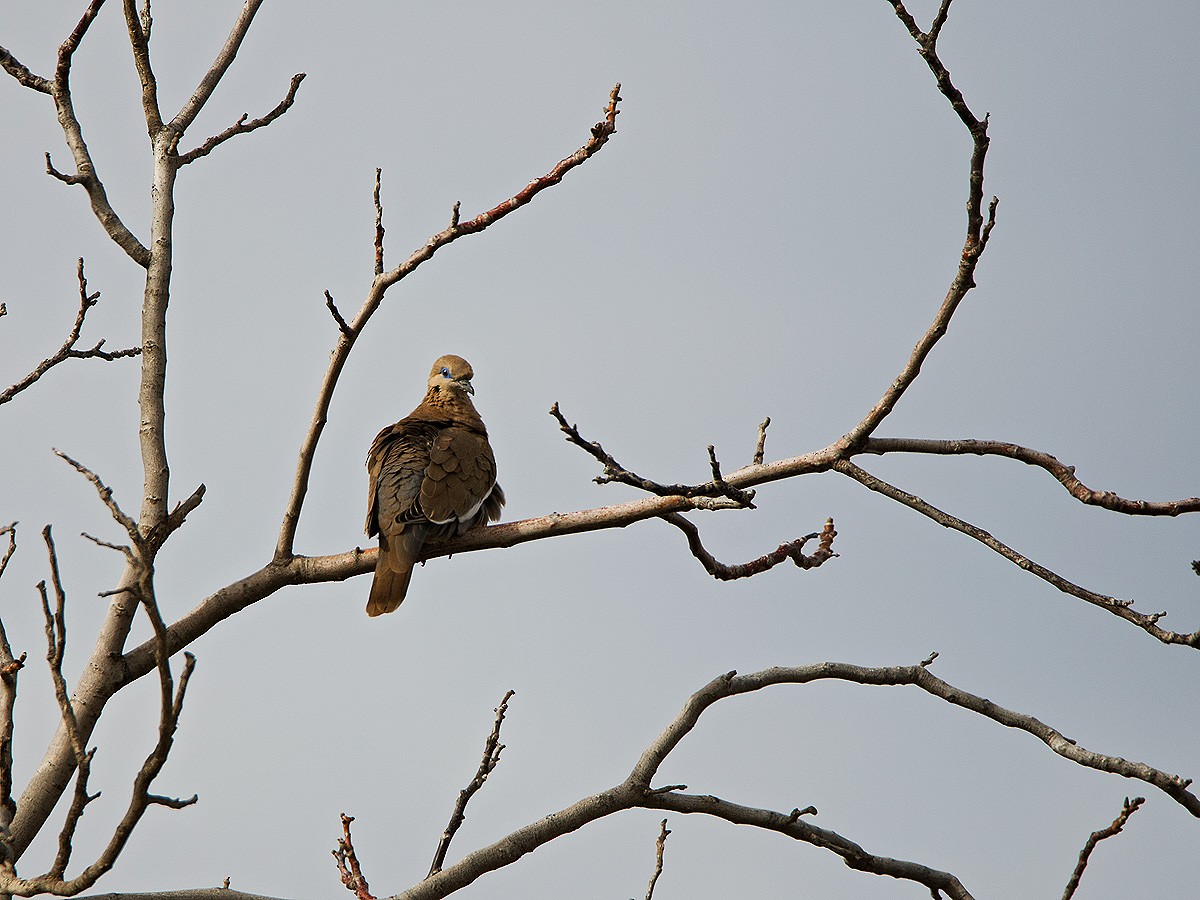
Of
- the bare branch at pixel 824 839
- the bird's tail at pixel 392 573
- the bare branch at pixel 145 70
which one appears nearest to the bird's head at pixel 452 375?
the bird's tail at pixel 392 573

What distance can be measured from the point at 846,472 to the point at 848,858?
3.63 feet

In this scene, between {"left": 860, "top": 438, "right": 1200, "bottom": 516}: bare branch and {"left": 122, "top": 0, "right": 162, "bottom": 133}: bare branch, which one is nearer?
{"left": 860, "top": 438, "right": 1200, "bottom": 516}: bare branch

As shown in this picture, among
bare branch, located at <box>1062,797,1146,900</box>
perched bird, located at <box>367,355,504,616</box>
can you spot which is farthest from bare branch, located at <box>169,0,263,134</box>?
bare branch, located at <box>1062,797,1146,900</box>

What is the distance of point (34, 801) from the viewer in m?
3.35

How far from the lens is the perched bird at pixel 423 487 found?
15.3 ft

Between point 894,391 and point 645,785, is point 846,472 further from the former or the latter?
point 645,785

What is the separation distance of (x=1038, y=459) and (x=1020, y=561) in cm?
28

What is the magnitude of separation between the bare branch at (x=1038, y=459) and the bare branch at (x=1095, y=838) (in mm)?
867

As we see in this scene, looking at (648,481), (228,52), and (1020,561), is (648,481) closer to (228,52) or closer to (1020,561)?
(1020,561)

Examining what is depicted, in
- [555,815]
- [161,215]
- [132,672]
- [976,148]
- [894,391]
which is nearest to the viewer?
[976,148]

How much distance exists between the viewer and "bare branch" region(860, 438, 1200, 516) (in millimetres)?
2723

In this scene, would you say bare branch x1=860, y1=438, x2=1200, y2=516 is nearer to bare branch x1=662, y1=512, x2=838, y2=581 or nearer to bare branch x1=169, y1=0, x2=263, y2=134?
bare branch x1=662, y1=512, x2=838, y2=581

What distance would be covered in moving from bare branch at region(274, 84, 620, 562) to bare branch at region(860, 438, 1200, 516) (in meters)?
1.18

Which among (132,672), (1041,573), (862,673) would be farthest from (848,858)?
(132,672)
